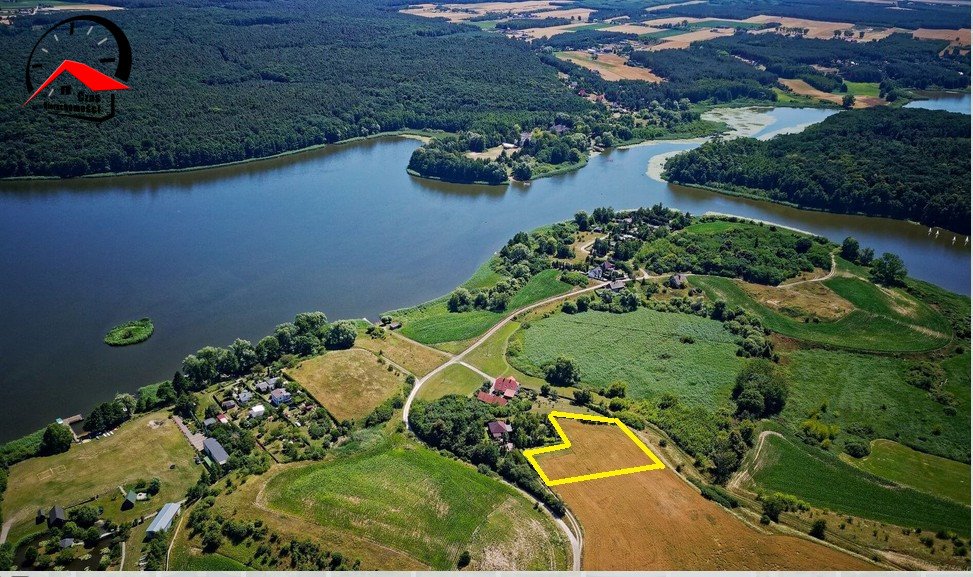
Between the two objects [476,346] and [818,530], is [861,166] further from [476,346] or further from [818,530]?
[818,530]

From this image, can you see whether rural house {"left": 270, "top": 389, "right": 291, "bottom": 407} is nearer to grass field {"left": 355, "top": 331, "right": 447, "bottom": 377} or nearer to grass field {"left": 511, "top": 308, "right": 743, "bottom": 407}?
grass field {"left": 355, "top": 331, "right": 447, "bottom": 377}

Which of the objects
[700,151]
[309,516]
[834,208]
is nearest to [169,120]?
[700,151]

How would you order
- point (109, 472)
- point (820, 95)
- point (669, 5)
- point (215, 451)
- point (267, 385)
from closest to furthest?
point (109, 472), point (215, 451), point (267, 385), point (820, 95), point (669, 5)

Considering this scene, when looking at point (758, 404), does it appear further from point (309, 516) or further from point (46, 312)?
point (46, 312)

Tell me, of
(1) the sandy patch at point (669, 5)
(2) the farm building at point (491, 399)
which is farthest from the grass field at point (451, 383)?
(1) the sandy patch at point (669, 5)

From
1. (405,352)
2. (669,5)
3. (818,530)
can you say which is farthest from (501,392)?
(669,5)

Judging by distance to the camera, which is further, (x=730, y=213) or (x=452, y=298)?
(x=730, y=213)
